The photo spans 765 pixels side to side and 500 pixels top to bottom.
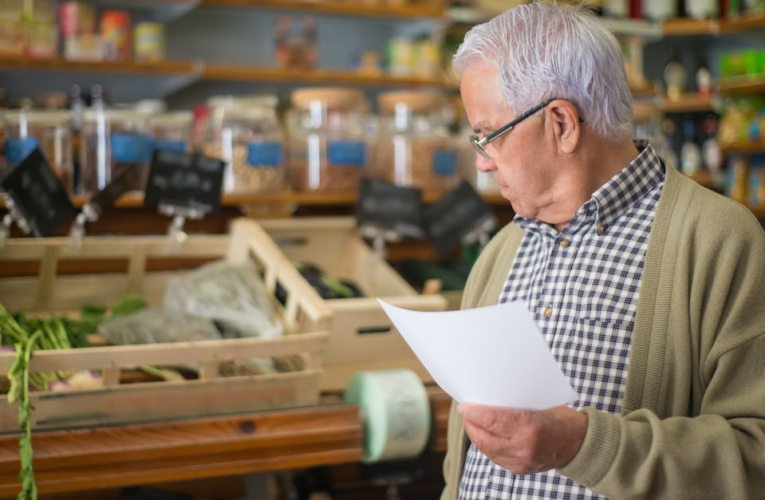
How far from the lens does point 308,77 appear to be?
403cm

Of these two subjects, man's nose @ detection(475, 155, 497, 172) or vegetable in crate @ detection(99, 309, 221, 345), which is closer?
man's nose @ detection(475, 155, 497, 172)

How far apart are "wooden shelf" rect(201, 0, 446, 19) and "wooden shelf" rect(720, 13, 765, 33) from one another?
2.17 metres

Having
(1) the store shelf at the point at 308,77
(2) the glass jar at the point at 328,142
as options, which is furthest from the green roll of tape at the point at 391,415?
(1) the store shelf at the point at 308,77

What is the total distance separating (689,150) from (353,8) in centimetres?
268

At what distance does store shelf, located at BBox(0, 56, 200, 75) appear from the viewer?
3316 millimetres

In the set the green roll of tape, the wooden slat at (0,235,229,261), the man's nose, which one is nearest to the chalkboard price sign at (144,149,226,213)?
the wooden slat at (0,235,229,261)

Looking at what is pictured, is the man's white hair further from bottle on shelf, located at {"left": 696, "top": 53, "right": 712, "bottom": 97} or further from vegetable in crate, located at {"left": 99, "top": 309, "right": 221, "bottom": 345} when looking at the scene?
bottle on shelf, located at {"left": 696, "top": 53, "right": 712, "bottom": 97}

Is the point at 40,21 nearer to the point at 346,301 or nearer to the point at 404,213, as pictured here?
the point at 404,213

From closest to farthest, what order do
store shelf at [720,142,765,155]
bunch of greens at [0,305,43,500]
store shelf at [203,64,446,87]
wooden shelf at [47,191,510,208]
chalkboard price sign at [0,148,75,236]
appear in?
1. bunch of greens at [0,305,43,500]
2. chalkboard price sign at [0,148,75,236]
3. wooden shelf at [47,191,510,208]
4. store shelf at [203,64,446,87]
5. store shelf at [720,142,765,155]

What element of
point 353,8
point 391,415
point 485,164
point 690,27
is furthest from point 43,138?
point 690,27

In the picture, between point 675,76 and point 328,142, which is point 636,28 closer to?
point 675,76

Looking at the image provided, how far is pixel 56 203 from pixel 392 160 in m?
1.02

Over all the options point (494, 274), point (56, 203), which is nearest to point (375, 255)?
point (56, 203)

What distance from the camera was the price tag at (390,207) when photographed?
92.3 inches
